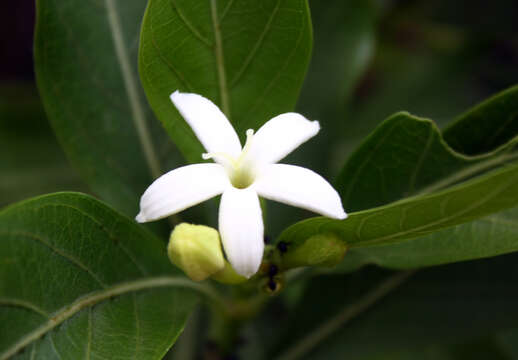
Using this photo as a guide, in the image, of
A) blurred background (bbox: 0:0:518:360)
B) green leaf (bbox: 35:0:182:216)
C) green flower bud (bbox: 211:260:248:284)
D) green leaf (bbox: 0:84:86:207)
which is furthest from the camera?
green leaf (bbox: 0:84:86:207)

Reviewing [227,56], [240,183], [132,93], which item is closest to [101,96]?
[132,93]

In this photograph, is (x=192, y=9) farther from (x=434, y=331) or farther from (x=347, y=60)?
(x=434, y=331)

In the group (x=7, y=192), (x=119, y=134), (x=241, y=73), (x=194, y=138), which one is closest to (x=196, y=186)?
(x=194, y=138)

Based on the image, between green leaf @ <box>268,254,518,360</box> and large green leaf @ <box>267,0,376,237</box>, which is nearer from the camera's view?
green leaf @ <box>268,254,518,360</box>

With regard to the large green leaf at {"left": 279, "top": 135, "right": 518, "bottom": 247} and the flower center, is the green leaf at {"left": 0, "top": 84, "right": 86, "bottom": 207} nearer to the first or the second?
the flower center

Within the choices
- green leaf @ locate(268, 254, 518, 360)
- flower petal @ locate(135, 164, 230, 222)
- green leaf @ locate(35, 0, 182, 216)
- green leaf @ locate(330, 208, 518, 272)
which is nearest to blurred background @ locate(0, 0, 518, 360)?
green leaf @ locate(268, 254, 518, 360)

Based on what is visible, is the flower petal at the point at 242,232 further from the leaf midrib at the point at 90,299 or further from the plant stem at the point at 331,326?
the plant stem at the point at 331,326

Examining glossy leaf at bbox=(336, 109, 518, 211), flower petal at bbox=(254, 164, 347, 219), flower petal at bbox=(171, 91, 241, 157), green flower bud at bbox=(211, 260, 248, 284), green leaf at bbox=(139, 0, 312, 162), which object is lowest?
green flower bud at bbox=(211, 260, 248, 284)

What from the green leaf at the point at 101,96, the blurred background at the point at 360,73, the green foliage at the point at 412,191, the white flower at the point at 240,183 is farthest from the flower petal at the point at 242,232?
the blurred background at the point at 360,73
